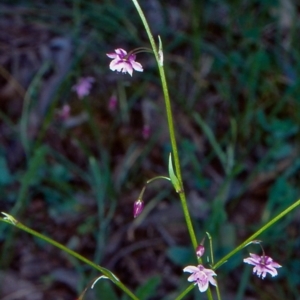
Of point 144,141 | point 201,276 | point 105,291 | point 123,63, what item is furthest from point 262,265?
point 144,141

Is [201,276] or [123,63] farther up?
[123,63]

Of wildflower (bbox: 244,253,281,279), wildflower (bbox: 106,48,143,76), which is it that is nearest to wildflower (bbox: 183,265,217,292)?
wildflower (bbox: 244,253,281,279)

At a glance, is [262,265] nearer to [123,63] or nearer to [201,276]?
[201,276]

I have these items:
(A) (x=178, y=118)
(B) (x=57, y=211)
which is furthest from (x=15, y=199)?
(A) (x=178, y=118)

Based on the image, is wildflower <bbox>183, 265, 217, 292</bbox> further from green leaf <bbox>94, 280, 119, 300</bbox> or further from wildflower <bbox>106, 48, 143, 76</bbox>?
green leaf <bbox>94, 280, 119, 300</bbox>

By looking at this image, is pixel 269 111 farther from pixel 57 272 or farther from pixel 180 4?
pixel 57 272

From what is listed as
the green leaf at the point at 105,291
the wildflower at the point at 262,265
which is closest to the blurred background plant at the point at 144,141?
Answer: the green leaf at the point at 105,291

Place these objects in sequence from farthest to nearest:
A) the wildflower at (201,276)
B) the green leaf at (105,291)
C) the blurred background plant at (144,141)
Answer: the blurred background plant at (144,141) < the green leaf at (105,291) < the wildflower at (201,276)

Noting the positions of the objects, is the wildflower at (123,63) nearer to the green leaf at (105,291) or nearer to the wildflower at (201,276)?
the wildflower at (201,276)

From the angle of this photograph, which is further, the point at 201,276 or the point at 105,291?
the point at 105,291
